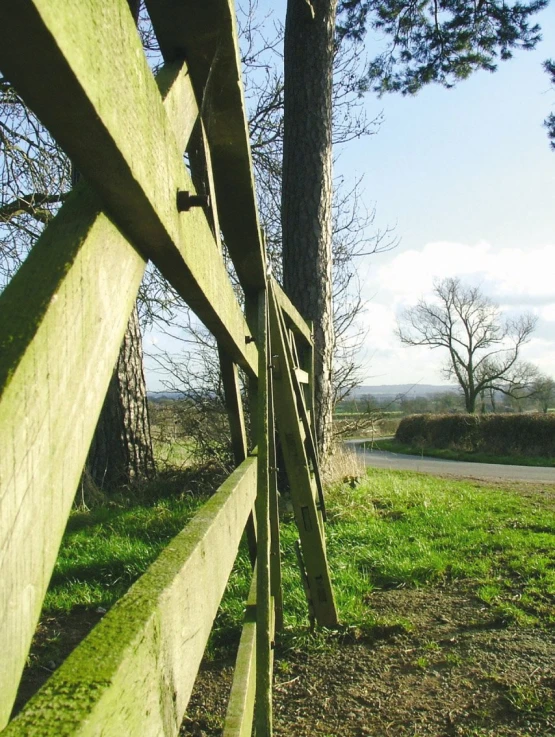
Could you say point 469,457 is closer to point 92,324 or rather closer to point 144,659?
point 144,659

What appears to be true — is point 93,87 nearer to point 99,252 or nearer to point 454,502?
point 99,252

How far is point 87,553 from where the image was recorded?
18.3 ft

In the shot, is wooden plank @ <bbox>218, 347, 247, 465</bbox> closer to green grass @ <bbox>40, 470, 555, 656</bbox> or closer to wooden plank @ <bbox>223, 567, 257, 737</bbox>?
wooden plank @ <bbox>223, 567, 257, 737</bbox>

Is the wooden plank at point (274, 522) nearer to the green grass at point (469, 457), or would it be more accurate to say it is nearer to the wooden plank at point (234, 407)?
the wooden plank at point (234, 407)

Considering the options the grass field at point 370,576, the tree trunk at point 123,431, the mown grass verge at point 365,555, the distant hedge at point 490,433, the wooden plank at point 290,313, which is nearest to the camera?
the grass field at point 370,576

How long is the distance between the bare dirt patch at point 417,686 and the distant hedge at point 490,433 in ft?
66.1

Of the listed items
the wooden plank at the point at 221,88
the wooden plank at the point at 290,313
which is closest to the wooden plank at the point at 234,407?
the wooden plank at the point at 221,88

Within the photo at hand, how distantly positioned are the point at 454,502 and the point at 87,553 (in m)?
4.60

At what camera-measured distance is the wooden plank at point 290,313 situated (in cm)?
365

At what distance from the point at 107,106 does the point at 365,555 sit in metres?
5.05

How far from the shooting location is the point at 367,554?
17.8ft

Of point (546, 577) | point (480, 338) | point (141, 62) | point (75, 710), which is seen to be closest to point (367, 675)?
point (546, 577)

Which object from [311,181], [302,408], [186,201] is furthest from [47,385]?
[311,181]

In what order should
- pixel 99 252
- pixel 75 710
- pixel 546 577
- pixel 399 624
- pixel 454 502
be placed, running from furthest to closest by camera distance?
pixel 454 502, pixel 546 577, pixel 399 624, pixel 99 252, pixel 75 710
